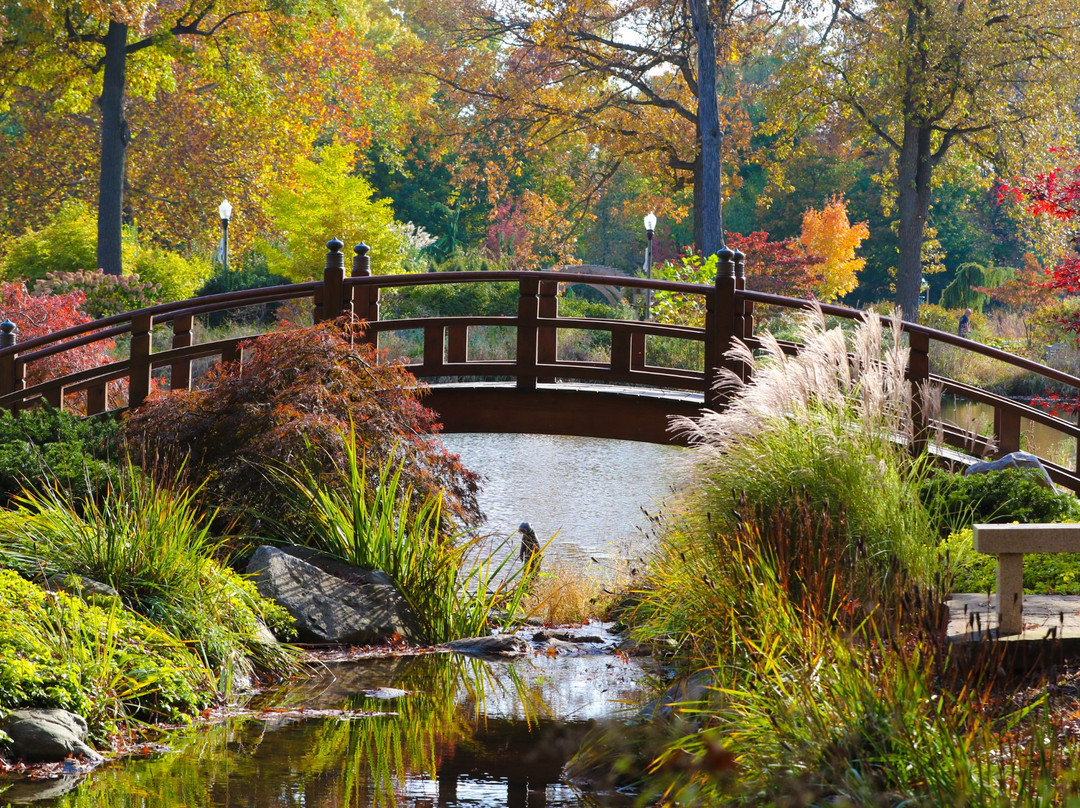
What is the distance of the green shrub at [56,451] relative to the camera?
798 cm

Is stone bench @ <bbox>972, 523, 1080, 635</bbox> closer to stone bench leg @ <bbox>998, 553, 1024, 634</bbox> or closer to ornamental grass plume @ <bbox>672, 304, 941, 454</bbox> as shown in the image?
stone bench leg @ <bbox>998, 553, 1024, 634</bbox>

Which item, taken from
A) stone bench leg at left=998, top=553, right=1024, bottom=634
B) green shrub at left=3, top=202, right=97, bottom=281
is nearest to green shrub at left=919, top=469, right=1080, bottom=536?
stone bench leg at left=998, top=553, right=1024, bottom=634

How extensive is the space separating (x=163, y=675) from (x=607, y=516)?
404 inches

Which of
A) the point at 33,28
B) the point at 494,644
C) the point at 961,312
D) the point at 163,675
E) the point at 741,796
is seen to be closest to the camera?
the point at 741,796

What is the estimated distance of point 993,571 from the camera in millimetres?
6719

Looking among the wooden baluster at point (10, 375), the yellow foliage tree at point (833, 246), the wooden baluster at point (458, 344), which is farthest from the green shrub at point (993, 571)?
the yellow foliage tree at point (833, 246)

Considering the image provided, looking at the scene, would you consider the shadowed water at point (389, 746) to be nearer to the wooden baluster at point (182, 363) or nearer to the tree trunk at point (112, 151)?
the wooden baluster at point (182, 363)

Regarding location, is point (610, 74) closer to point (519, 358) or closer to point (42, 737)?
point (519, 358)

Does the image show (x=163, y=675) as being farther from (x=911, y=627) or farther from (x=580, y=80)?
(x=580, y=80)

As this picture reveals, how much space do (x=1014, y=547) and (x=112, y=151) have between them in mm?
21285

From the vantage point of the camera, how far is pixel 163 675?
222 inches

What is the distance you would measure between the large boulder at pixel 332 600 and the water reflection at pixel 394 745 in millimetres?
389

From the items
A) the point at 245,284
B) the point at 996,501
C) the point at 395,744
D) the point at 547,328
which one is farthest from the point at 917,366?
the point at 245,284

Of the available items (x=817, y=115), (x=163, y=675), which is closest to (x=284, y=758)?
(x=163, y=675)
